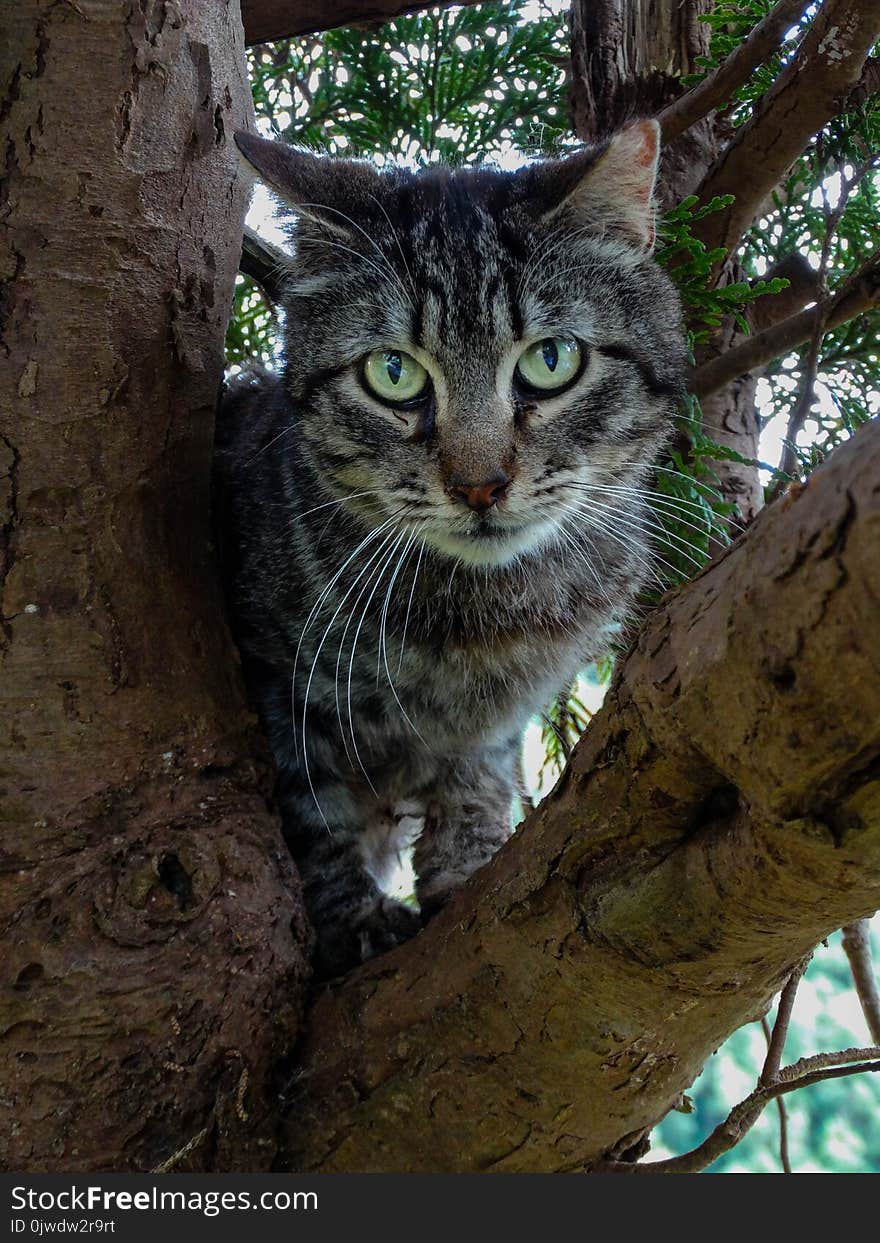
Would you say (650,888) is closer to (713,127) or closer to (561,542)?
(561,542)

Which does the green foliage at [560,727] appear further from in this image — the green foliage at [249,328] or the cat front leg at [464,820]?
the green foliage at [249,328]

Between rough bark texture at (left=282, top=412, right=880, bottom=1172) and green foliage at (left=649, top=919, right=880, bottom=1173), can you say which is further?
green foliage at (left=649, top=919, right=880, bottom=1173)

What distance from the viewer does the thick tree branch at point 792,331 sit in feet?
5.48

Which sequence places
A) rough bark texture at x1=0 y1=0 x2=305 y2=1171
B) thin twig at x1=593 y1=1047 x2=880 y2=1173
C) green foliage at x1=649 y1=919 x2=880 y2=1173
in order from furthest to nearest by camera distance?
green foliage at x1=649 y1=919 x2=880 y2=1173
rough bark texture at x1=0 y1=0 x2=305 y2=1171
thin twig at x1=593 y1=1047 x2=880 y2=1173

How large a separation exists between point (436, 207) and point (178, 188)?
50cm

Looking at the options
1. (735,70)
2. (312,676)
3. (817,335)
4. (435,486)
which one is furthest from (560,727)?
(735,70)

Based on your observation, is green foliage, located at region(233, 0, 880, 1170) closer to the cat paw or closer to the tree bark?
the tree bark

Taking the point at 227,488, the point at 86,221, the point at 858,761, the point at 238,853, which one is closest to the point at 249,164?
the point at 86,221

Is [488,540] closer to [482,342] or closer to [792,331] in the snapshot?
[482,342]

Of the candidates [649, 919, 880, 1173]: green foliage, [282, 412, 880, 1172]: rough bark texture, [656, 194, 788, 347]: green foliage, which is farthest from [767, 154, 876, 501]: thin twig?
[649, 919, 880, 1173]: green foliage

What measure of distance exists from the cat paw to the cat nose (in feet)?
2.16

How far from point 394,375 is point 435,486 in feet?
0.78

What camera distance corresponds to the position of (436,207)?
6.17ft

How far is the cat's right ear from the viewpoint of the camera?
5.47 feet
